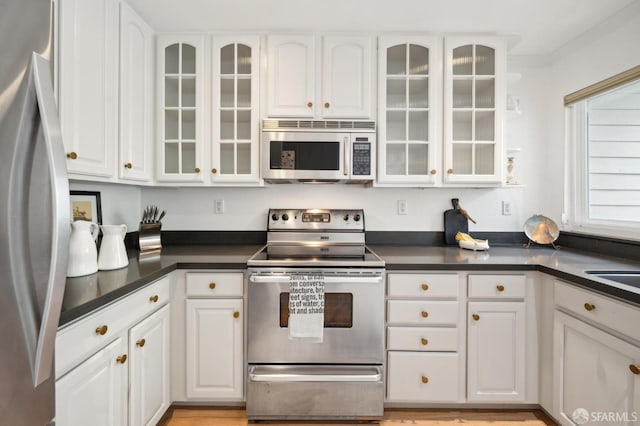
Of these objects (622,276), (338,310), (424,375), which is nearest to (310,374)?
(338,310)

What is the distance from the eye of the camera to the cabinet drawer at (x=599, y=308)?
4.02 feet

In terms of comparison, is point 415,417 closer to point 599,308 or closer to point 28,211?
point 599,308

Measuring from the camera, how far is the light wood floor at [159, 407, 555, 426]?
174 centimetres

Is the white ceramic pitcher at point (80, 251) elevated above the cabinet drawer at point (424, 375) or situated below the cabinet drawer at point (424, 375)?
above

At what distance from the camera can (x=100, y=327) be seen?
1166mm

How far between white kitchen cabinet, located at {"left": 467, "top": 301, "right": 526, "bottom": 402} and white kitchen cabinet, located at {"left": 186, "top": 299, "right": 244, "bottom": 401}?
1335mm

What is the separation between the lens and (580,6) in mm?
1824

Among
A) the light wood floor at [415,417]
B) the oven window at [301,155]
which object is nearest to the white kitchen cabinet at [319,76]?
the oven window at [301,155]

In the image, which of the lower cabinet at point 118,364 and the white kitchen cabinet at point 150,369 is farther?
the white kitchen cabinet at point 150,369

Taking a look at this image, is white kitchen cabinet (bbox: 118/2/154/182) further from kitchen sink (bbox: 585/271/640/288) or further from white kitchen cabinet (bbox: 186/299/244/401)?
kitchen sink (bbox: 585/271/640/288)

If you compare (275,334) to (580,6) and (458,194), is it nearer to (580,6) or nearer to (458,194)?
(458,194)

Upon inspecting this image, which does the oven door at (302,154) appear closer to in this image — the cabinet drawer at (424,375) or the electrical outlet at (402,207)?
the electrical outlet at (402,207)

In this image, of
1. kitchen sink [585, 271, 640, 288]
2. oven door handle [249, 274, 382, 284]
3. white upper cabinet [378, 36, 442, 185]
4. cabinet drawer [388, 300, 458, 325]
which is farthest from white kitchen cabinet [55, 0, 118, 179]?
kitchen sink [585, 271, 640, 288]

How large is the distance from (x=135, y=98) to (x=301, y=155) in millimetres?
1067
